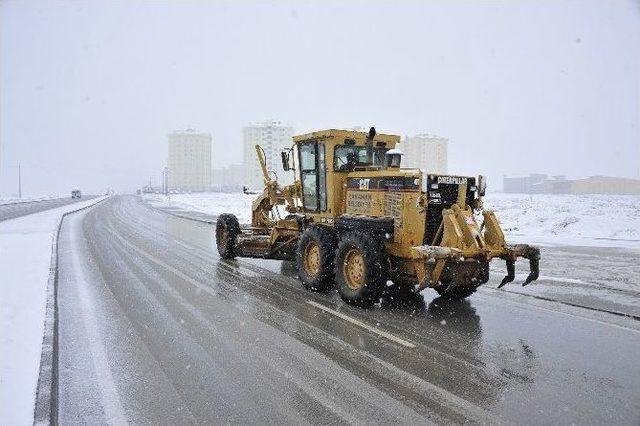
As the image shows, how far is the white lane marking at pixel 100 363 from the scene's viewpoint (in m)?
3.92

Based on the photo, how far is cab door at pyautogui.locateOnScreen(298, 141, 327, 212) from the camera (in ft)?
29.7

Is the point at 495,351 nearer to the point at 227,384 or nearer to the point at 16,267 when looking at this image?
the point at 227,384

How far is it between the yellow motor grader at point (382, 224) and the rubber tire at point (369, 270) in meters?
0.02

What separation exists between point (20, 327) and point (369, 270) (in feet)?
15.8

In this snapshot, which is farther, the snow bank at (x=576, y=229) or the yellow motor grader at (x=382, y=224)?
the snow bank at (x=576, y=229)

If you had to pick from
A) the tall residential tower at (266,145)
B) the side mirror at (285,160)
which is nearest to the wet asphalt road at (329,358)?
the side mirror at (285,160)

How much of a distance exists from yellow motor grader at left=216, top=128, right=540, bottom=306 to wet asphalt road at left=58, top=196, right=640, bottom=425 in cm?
46

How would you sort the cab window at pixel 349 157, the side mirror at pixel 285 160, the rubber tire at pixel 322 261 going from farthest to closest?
1. the side mirror at pixel 285 160
2. the cab window at pixel 349 157
3. the rubber tire at pixel 322 261

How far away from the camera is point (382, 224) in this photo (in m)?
7.71

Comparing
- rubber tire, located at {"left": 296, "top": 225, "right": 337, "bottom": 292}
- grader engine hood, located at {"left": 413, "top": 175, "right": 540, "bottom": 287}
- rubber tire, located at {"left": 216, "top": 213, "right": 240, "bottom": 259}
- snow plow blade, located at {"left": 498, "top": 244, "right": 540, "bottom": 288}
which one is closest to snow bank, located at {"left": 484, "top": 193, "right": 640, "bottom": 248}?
snow plow blade, located at {"left": 498, "top": 244, "right": 540, "bottom": 288}

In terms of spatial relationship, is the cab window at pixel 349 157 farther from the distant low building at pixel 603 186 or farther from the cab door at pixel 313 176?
the distant low building at pixel 603 186

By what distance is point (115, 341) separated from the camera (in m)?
5.63

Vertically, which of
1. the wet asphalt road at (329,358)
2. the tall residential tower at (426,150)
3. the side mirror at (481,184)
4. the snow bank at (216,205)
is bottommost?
the wet asphalt road at (329,358)

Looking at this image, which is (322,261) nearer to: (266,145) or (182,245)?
(182,245)
